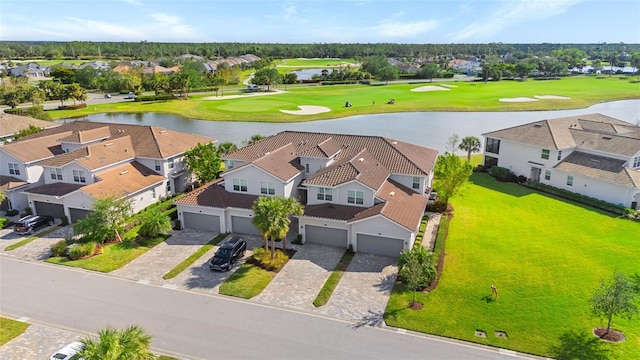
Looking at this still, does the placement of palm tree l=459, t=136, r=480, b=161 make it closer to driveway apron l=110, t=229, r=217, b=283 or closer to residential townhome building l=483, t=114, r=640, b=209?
residential townhome building l=483, t=114, r=640, b=209

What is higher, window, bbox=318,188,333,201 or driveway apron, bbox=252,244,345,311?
window, bbox=318,188,333,201

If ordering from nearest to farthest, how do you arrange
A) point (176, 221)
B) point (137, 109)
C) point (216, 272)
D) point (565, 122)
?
point (216, 272) → point (176, 221) → point (565, 122) → point (137, 109)

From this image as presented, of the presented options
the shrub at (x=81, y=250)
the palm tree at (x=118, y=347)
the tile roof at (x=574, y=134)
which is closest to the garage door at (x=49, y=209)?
the shrub at (x=81, y=250)

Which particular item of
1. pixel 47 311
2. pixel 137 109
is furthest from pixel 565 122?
pixel 137 109

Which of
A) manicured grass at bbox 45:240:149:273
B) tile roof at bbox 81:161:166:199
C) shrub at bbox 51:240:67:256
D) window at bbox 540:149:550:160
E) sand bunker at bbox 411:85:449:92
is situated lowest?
manicured grass at bbox 45:240:149:273

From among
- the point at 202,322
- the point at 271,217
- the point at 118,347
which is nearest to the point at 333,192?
the point at 271,217

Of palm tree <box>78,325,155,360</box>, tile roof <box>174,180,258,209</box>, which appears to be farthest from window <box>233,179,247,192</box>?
palm tree <box>78,325,155,360</box>

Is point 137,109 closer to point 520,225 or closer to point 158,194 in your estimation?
point 158,194
